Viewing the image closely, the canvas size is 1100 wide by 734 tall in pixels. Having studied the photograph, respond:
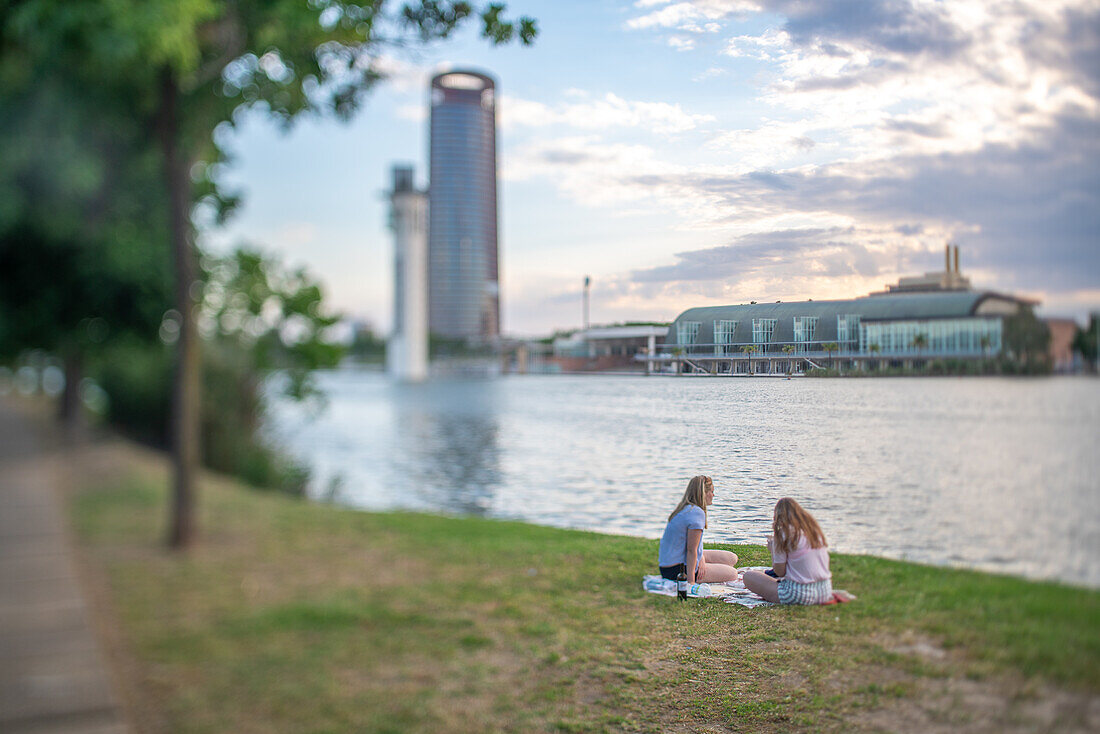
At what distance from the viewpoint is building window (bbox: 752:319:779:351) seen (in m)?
1.53

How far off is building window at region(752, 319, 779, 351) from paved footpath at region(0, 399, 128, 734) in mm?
5716

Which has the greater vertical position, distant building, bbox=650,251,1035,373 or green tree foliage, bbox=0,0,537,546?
green tree foliage, bbox=0,0,537,546

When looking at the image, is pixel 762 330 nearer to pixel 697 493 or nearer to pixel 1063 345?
pixel 697 493

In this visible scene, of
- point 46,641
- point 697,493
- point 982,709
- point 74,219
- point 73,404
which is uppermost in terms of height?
point 74,219

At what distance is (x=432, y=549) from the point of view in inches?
353

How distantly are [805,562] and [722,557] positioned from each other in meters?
0.17

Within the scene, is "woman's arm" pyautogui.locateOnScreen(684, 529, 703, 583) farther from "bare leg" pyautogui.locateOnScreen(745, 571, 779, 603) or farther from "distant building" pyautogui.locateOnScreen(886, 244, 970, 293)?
"distant building" pyautogui.locateOnScreen(886, 244, 970, 293)

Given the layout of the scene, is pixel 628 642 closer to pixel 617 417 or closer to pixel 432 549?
pixel 617 417

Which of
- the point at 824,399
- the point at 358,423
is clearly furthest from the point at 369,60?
the point at 358,423

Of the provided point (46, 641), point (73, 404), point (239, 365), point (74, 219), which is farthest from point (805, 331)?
point (73, 404)

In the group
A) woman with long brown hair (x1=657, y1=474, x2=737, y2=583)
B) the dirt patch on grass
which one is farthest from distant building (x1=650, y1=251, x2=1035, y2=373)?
the dirt patch on grass

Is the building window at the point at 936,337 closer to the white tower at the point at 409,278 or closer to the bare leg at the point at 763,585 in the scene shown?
the bare leg at the point at 763,585

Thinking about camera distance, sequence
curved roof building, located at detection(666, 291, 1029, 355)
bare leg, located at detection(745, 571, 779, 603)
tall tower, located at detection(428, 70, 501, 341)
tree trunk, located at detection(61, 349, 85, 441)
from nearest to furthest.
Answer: curved roof building, located at detection(666, 291, 1029, 355) → bare leg, located at detection(745, 571, 779, 603) → tall tower, located at detection(428, 70, 501, 341) → tree trunk, located at detection(61, 349, 85, 441)

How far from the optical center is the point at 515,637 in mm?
5398
